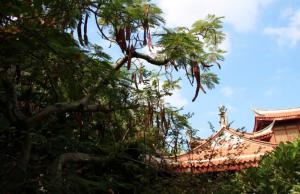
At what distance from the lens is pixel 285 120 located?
63.7ft

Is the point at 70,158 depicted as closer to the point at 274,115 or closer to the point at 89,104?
the point at 89,104

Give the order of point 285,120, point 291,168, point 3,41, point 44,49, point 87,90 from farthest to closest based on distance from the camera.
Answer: point 285,120, point 87,90, point 291,168, point 44,49, point 3,41

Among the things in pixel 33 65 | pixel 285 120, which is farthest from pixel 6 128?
pixel 285 120

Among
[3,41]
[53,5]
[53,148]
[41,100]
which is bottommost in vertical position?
[53,148]

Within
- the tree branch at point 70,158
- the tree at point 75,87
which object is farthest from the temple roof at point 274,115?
the tree branch at point 70,158

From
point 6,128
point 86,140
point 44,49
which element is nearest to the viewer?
point 44,49

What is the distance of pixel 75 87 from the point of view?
5.73 metres

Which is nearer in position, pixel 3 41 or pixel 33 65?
pixel 3 41

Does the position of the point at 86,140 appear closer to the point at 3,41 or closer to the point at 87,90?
the point at 87,90

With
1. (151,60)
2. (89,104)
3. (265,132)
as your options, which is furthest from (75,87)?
(265,132)

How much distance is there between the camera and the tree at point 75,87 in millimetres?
4621

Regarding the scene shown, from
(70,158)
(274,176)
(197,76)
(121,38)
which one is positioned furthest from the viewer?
(197,76)

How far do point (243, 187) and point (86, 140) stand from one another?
258cm

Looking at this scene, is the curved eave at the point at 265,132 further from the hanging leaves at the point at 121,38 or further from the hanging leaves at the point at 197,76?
the hanging leaves at the point at 121,38
